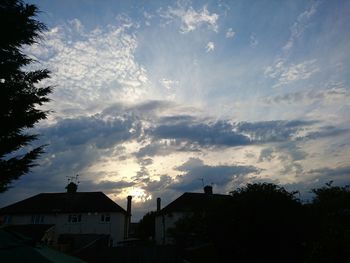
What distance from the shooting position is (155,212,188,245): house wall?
149 feet

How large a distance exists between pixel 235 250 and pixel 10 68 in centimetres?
1359

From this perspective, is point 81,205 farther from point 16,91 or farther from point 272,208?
point 16,91

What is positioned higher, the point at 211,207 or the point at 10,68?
the point at 10,68

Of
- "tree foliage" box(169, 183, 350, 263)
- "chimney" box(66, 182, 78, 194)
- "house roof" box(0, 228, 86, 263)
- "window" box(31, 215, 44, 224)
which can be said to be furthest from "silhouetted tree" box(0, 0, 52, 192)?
"chimney" box(66, 182, 78, 194)

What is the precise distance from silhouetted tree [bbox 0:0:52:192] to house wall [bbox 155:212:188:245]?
117ft

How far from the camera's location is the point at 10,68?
1071cm

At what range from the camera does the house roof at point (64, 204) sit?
43750 millimetres

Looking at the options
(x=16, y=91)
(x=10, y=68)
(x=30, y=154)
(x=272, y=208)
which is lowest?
(x=272, y=208)

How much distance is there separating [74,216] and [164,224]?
42.2 ft

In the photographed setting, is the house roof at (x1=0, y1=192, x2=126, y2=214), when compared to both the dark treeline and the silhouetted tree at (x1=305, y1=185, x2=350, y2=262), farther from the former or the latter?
the silhouetted tree at (x1=305, y1=185, x2=350, y2=262)

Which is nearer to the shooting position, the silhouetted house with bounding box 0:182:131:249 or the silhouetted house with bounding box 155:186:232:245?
the silhouetted house with bounding box 0:182:131:249

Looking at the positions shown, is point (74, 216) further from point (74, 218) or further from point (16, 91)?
point (16, 91)

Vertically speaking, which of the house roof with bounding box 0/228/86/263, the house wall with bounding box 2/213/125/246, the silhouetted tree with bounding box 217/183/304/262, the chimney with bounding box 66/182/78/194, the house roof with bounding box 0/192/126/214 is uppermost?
the chimney with bounding box 66/182/78/194

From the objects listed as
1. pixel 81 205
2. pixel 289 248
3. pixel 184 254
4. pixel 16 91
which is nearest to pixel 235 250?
pixel 289 248
